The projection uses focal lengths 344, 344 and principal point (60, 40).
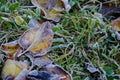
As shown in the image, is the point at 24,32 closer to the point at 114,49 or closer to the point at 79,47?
the point at 79,47

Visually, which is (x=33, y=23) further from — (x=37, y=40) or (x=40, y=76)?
(x=40, y=76)

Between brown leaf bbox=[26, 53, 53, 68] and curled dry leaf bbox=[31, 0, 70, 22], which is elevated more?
curled dry leaf bbox=[31, 0, 70, 22]

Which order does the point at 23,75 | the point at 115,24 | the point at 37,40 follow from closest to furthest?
the point at 23,75 < the point at 37,40 < the point at 115,24

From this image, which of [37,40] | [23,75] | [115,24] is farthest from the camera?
[115,24]

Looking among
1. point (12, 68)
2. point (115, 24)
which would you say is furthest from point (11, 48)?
point (115, 24)

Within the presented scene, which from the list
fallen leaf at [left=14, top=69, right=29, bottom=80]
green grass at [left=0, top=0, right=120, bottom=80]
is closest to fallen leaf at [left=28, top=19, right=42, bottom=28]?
green grass at [left=0, top=0, right=120, bottom=80]

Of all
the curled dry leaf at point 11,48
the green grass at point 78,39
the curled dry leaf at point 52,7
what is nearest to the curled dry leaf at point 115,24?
the green grass at point 78,39

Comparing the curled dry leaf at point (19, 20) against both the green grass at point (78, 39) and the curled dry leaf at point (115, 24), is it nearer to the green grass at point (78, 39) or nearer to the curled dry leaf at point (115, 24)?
the green grass at point (78, 39)

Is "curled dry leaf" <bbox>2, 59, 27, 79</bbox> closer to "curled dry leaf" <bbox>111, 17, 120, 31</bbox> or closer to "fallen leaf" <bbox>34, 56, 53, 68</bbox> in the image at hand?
"fallen leaf" <bbox>34, 56, 53, 68</bbox>
